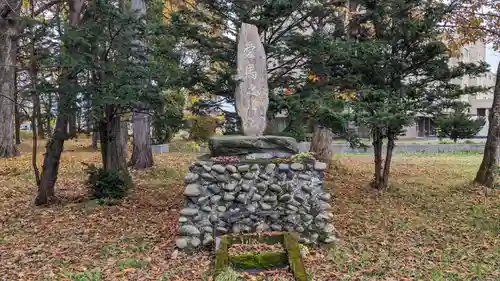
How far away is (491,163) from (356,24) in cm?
438

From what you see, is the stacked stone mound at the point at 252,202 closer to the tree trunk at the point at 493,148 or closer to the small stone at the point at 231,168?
the small stone at the point at 231,168

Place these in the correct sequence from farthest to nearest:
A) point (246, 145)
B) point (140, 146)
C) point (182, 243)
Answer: point (140, 146), point (246, 145), point (182, 243)

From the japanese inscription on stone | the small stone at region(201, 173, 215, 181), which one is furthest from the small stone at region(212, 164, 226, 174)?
the japanese inscription on stone

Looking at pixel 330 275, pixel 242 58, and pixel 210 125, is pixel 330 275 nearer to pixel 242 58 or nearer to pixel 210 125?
pixel 242 58

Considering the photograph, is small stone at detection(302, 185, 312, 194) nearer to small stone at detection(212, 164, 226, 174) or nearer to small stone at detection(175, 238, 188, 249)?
small stone at detection(212, 164, 226, 174)

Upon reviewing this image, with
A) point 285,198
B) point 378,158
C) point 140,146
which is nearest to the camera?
point 285,198

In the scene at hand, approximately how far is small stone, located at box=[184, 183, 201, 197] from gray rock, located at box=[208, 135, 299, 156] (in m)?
0.64

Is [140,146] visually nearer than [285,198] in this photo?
No

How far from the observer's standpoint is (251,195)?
5.26 m

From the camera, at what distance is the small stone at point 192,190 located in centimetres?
513

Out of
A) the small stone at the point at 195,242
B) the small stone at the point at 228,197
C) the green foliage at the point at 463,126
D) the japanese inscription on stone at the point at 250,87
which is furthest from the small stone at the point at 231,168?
the green foliage at the point at 463,126

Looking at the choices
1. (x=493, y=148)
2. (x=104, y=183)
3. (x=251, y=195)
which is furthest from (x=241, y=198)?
(x=493, y=148)

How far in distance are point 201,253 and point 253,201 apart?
3.04ft

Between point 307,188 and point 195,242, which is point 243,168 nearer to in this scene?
point 307,188
